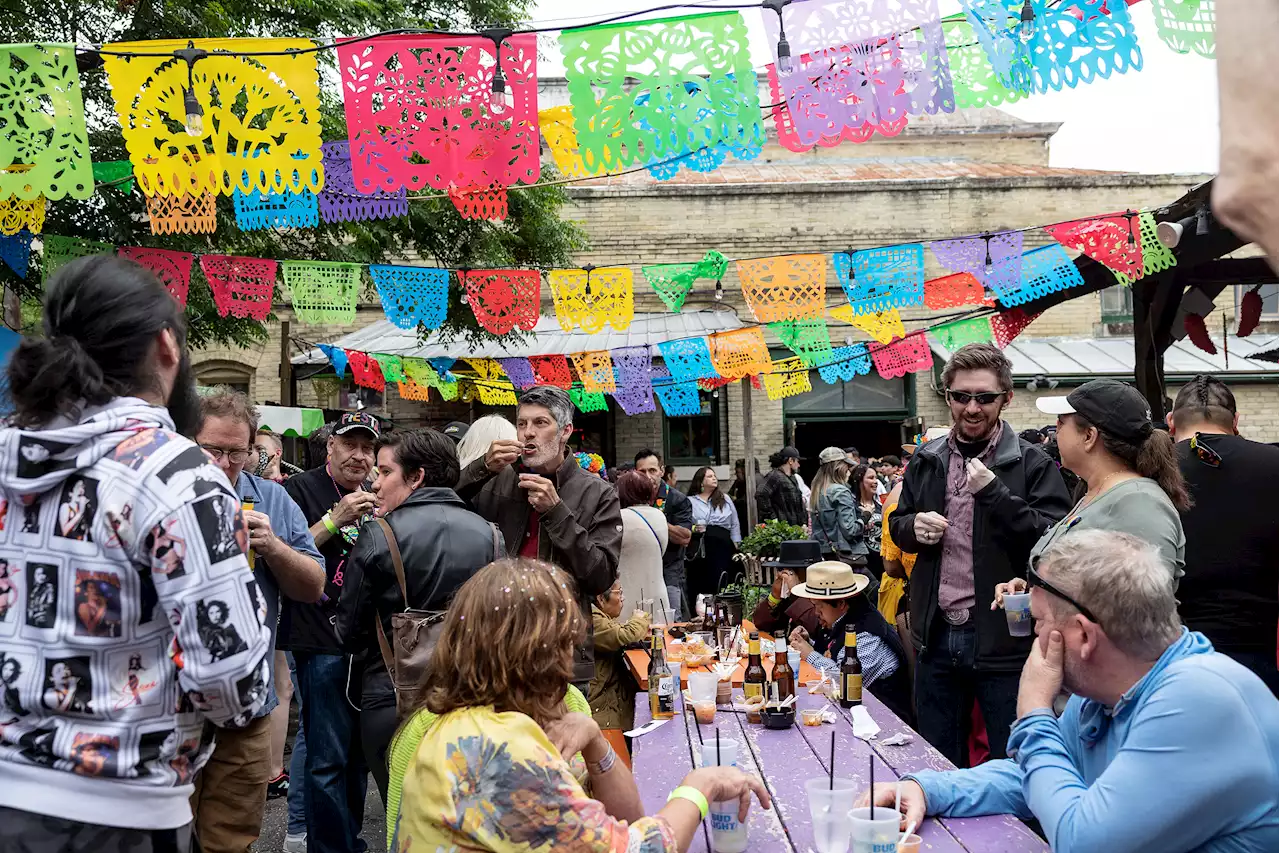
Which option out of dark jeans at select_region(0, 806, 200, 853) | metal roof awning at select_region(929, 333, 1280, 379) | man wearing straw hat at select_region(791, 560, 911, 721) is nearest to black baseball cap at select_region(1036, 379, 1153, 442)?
man wearing straw hat at select_region(791, 560, 911, 721)

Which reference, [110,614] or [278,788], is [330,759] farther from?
[110,614]

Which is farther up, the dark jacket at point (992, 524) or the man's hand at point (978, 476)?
the man's hand at point (978, 476)

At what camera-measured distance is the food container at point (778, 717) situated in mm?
3633

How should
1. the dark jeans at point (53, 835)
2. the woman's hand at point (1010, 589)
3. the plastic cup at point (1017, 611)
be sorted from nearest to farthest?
the dark jeans at point (53, 835) < the plastic cup at point (1017, 611) < the woman's hand at point (1010, 589)

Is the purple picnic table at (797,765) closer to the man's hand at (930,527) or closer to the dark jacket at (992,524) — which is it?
the dark jacket at (992,524)

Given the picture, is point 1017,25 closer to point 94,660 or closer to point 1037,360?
point 94,660

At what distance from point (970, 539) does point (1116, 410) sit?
0.90m

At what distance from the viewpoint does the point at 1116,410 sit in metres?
3.57

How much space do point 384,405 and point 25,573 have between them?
17282 mm

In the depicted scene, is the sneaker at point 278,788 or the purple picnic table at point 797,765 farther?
the sneaker at point 278,788

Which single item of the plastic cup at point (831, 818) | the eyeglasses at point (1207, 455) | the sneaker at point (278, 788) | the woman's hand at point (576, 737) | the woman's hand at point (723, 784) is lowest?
the sneaker at point (278, 788)

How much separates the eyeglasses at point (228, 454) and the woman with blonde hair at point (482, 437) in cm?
104

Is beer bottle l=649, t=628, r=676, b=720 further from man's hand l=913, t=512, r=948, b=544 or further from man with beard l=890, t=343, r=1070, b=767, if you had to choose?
man's hand l=913, t=512, r=948, b=544

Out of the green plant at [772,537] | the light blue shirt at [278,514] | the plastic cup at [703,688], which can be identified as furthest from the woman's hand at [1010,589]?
the green plant at [772,537]
